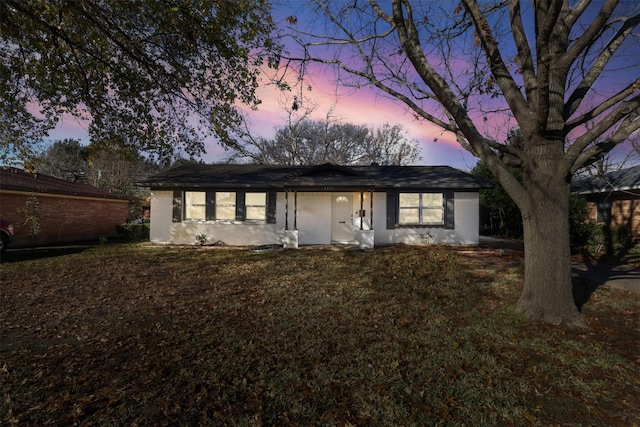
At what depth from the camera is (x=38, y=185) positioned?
1384 centimetres

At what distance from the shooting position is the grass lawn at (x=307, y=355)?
2.62m

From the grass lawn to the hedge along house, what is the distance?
11.4m

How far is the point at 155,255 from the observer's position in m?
10.8

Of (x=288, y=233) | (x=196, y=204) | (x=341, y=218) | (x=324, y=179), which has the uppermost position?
(x=324, y=179)

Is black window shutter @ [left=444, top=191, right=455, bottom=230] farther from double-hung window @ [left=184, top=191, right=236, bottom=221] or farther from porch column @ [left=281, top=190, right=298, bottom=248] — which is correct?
double-hung window @ [left=184, top=191, right=236, bottom=221]

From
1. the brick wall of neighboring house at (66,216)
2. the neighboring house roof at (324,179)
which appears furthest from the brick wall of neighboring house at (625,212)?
the brick wall of neighboring house at (66,216)

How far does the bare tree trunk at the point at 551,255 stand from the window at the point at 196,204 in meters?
12.2

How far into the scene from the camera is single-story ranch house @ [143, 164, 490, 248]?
12625 mm

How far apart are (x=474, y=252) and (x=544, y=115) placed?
8028 millimetres

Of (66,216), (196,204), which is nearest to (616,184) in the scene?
(196,204)

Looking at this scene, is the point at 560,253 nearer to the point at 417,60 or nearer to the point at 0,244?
the point at 417,60

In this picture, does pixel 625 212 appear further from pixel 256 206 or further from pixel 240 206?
pixel 240 206

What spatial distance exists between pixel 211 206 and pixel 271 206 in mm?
2738

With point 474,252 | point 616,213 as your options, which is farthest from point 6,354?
point 616,213
